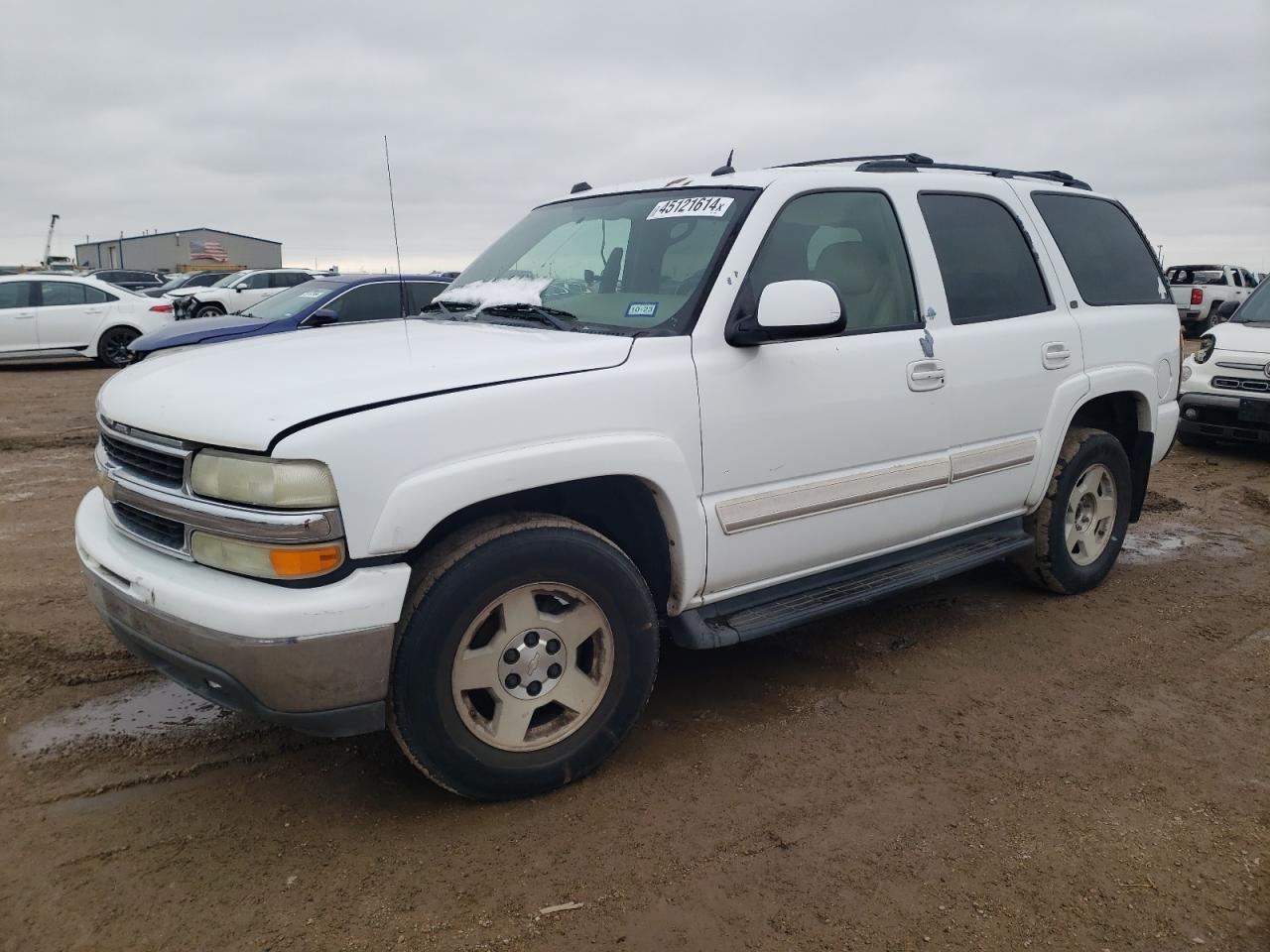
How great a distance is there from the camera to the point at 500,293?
12.4ft

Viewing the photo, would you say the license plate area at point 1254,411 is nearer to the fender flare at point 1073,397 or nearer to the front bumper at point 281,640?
the fender flare at point 1073,397

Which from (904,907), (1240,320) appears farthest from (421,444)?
(1240,320)

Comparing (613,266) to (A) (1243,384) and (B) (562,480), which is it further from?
(A) (1243,384)

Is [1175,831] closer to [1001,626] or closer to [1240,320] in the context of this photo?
[1001,626]

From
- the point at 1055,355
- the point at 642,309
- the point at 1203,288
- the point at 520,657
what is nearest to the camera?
the point at 520,657

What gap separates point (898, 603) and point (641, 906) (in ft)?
8.99

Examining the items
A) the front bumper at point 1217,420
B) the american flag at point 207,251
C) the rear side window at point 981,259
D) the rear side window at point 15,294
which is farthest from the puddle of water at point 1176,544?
the american flag at point 207,251

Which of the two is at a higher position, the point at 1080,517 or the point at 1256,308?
the point at 1256,308

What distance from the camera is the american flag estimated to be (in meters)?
57.9

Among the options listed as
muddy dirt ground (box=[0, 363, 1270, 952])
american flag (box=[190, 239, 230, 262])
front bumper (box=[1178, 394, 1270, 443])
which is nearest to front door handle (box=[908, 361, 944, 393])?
muddy dirt ground (box=[0, 363, 1270, 952])

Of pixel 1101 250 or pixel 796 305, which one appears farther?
pixel 1101 250

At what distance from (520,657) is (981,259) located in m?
2.67

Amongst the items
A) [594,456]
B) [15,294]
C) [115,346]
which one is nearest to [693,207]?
[594,456]

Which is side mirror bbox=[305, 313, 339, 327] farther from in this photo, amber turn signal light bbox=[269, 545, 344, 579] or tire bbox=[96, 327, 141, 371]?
tire bbox=[96, 327, 141, 371]
